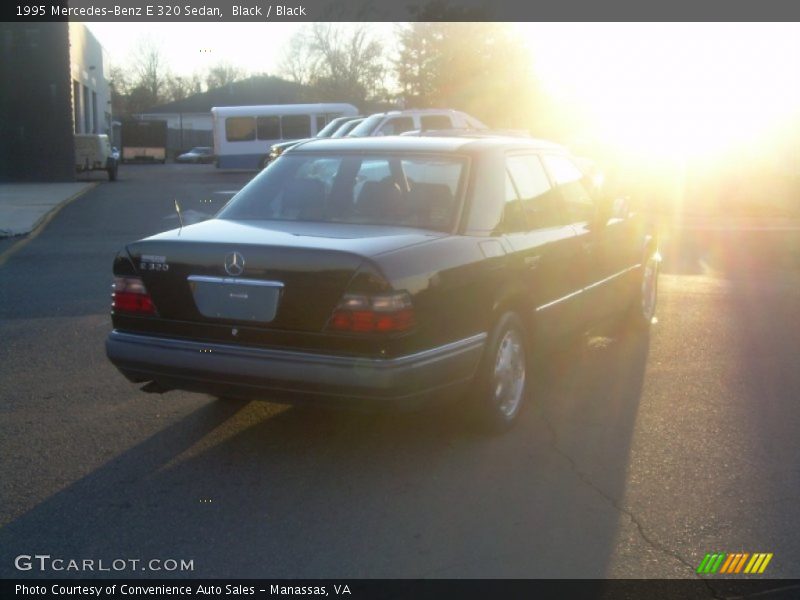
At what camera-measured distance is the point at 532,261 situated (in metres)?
5.95

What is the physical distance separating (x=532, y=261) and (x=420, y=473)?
5.14 feet

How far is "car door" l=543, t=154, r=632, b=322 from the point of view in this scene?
690 centimetres

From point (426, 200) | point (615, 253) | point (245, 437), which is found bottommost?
point (245, 437)

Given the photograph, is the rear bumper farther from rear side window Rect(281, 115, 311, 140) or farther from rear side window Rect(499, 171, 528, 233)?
rear side window Rect(281, 115, 311, 140)

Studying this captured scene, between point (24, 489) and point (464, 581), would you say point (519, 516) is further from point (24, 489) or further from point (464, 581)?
point (24, 489)

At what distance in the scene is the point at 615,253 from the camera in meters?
7.62

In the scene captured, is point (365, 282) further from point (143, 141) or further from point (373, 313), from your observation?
point (143, 141)

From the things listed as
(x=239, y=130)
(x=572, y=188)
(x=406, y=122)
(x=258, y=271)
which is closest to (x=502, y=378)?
(x=258, y=271)

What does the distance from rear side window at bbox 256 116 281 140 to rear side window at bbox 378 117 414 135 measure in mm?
16229

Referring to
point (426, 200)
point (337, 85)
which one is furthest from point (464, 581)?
point (337, 85)

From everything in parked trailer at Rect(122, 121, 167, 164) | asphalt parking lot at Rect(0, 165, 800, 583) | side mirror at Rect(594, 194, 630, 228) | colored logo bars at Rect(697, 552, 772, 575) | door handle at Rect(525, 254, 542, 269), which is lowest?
parked trailer at Rect(122, 121, 167, 164)

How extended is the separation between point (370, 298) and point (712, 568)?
1.92 m

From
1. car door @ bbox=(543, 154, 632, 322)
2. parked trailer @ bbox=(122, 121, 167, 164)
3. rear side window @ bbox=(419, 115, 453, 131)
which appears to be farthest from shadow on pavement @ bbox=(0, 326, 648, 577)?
parked trailer @ bbox=(122, 121, 167, 164)

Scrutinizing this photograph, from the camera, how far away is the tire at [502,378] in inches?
213
